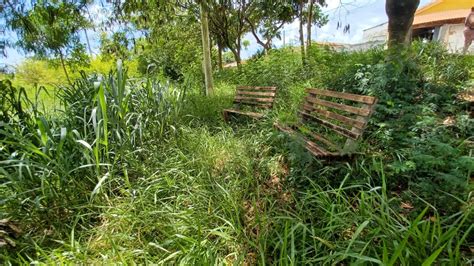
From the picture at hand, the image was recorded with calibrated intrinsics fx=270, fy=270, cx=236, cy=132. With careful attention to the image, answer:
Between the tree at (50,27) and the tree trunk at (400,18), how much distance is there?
3.80 m

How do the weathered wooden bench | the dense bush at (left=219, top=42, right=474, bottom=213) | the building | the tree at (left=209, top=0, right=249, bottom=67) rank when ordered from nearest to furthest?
the dense bush at (left=219, top=42, right=474, bottom=213), the weathered wooden bench, the building, the tree at (left=209, top=0, right=249, bottom=67)

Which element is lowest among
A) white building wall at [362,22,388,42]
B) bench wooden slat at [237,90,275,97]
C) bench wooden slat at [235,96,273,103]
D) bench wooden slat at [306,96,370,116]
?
bench wooden slat at [235,96,273,103]

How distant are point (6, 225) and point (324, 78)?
3767mm

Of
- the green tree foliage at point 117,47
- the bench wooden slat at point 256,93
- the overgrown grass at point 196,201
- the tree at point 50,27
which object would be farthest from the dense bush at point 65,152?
the green tree foliage at point 117,47

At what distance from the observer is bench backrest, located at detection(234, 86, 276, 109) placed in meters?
3.66

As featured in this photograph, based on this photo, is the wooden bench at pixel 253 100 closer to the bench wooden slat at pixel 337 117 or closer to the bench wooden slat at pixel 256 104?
the bench wooden slat at pixel 256 104

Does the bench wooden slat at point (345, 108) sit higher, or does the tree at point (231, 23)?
the tree at point (231, 23)

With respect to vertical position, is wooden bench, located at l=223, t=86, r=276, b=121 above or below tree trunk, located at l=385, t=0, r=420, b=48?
below

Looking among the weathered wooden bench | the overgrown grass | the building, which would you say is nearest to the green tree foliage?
the overgrown grass

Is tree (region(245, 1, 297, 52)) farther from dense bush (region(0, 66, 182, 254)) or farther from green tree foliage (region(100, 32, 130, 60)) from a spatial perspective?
dense bush (region(0, 66, 182, 254))

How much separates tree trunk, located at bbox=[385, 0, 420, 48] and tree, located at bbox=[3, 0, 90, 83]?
3.80m

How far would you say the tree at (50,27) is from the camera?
3.16 metres

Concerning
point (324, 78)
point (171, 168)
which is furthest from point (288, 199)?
point (324, 78)

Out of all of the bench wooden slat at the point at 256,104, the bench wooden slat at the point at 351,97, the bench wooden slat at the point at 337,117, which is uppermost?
the bench wooden slat at the point at 351,97
